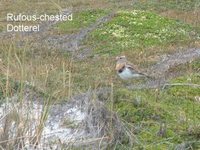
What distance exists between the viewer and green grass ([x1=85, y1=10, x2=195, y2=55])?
25420 mm

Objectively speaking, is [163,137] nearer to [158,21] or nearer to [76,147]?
[76,147]

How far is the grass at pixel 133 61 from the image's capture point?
8805 mm

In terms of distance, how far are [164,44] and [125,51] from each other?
2150 mm

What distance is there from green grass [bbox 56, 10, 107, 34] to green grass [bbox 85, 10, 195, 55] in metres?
1.62

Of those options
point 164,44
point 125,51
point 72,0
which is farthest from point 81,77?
point 72,0

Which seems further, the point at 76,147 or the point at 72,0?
the point at 72,0

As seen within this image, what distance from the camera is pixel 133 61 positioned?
22266 millimetres

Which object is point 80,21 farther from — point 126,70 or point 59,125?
point 59,125

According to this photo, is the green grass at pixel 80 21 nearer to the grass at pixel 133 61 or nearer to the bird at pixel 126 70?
the grass at pixel 133 61

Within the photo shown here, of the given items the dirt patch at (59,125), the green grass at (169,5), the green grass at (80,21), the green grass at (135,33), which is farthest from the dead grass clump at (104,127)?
the green grass at (169,5)

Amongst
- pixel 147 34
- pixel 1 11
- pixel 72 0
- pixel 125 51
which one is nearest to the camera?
pixel 125 51

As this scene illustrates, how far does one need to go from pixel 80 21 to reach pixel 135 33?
16.2ft

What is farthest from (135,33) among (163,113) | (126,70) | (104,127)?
(104,127)

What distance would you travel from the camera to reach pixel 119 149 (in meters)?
8.20
